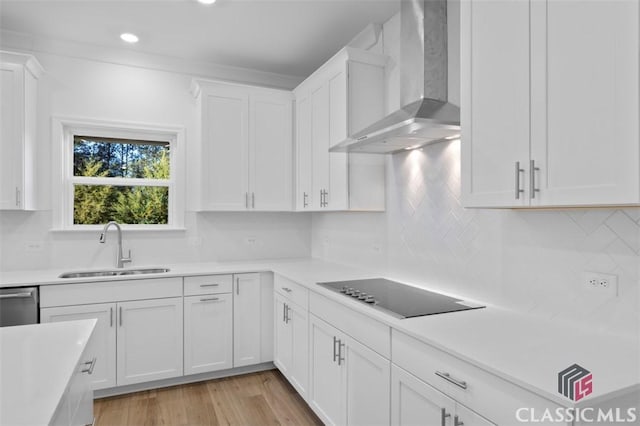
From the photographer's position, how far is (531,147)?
1395 millimetres

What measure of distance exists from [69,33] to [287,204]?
2.21 meters

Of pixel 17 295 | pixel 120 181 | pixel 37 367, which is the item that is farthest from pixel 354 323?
pixel 120 181

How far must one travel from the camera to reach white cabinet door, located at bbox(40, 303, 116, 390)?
2828 mm

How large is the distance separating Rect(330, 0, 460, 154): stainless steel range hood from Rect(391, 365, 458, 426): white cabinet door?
1.14 m

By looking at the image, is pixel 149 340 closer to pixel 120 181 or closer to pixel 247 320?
pixel 247 320

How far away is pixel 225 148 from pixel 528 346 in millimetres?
2797

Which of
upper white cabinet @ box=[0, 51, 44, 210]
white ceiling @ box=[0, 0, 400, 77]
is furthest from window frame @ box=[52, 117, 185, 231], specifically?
white ceiling @ box=[0, 0, 400, 77]

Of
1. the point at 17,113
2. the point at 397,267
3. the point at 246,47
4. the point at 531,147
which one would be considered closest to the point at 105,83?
the point at 17,113

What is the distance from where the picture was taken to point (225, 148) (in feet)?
11.4

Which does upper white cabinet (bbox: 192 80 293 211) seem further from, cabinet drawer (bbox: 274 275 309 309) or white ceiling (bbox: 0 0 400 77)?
cabinet drawer (bbox: 274 275 309 309)

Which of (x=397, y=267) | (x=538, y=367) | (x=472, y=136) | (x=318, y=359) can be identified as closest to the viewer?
(x=538, y=367)

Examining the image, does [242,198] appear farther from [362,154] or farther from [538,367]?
[538,367]

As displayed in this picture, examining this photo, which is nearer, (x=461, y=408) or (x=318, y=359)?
(x=461, y=408)

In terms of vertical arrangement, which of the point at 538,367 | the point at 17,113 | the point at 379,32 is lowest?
the point at 538,367
